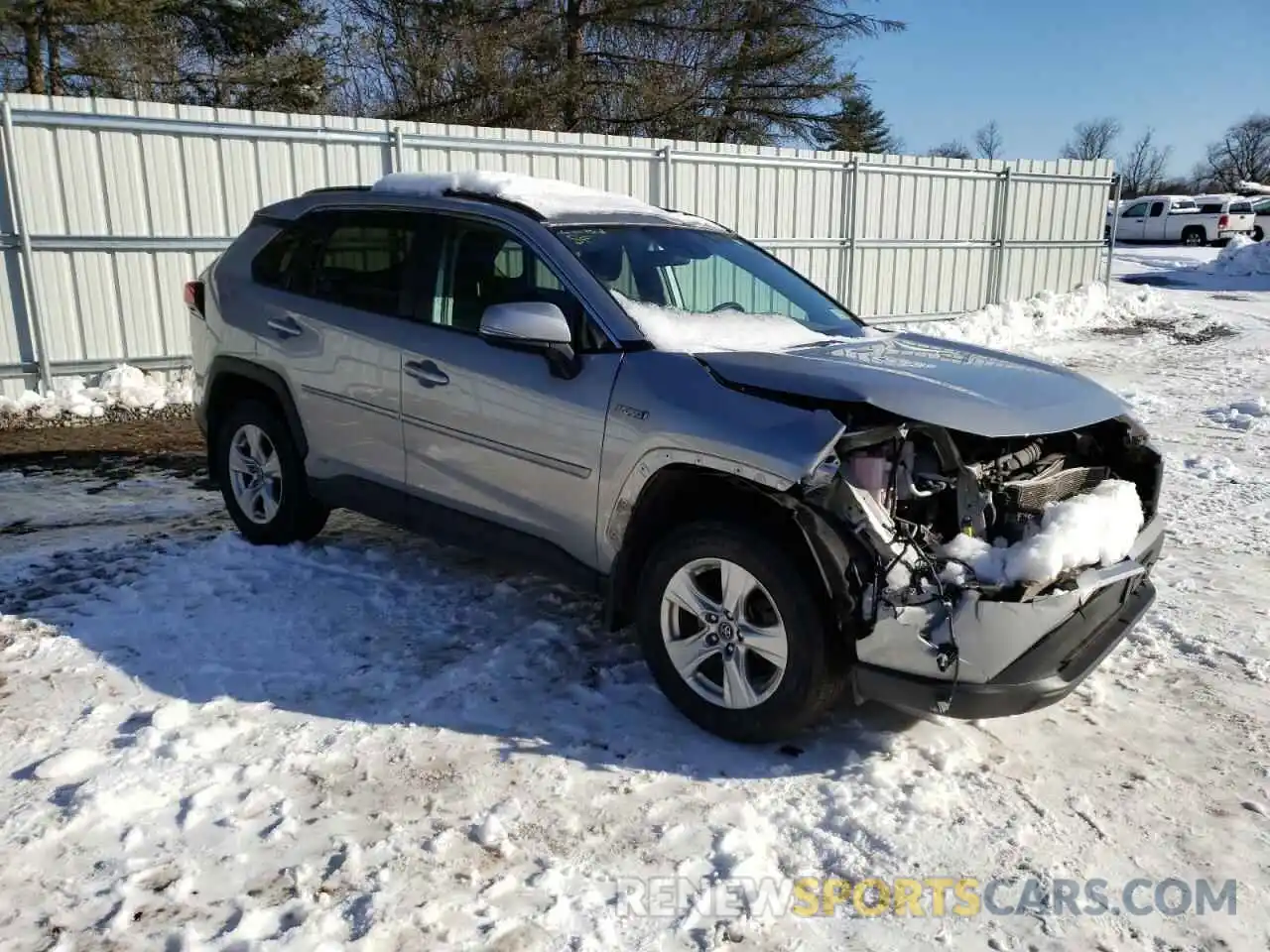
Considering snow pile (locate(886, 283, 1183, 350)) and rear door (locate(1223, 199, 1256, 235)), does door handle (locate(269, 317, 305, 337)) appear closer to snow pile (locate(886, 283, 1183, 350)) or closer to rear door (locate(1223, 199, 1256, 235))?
snow pile (locate(886, 283, 1183, 350))

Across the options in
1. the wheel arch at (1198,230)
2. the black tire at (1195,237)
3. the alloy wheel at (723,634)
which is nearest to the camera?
the alloy wheel at (723,634)

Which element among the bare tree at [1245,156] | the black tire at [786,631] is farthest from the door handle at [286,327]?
the bare tree at [1245,156]

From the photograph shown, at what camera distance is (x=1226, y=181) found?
274ft

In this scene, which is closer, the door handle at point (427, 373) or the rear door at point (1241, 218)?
the door handle at point (427, 373)

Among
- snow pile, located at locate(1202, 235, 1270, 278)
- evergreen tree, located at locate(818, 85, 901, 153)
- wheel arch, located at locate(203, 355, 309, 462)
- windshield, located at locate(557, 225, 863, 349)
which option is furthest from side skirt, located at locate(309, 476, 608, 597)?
snow pile, located at locate(1202, 235, 1270, 278)

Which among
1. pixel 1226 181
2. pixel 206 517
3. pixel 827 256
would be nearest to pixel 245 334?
pixel 206 517

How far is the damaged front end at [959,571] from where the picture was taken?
308 centimetres

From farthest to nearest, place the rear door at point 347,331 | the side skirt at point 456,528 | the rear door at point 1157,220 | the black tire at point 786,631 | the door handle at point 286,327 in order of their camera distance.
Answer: the rear door at point 1157,220, the door handle at point 286,327, the rear door at point 347,331, the side skirt at point 456,528, the black tire at point 786,631

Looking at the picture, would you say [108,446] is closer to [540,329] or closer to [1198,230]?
[540,329]

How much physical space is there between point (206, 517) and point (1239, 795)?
17.6ft

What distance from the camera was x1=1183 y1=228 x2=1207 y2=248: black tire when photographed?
38.3 m

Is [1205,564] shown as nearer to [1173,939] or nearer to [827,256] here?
[1173,939]

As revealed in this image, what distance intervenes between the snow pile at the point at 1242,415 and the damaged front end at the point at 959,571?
6.17 metres

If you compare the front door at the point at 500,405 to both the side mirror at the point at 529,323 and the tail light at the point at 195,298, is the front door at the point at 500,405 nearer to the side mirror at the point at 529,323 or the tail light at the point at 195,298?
the side mirror at the point at 529,323
